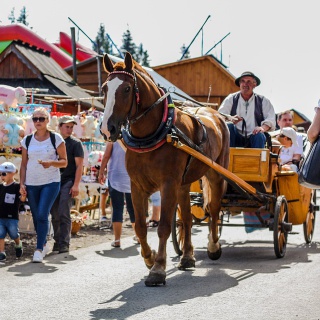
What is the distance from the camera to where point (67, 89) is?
31734 mm

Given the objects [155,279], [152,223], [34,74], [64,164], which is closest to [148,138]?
[155,279]

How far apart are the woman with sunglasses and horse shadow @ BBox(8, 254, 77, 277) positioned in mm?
190

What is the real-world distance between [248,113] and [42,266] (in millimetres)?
3637

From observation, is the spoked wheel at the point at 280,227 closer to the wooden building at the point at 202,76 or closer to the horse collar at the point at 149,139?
the horse collar at the point at 149,139

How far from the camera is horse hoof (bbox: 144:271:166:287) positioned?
7.95 metres

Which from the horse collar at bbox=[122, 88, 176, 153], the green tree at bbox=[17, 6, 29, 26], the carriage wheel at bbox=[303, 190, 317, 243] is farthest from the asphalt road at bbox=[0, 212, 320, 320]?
the green tree at bbox=[17, 6, 29, 26]

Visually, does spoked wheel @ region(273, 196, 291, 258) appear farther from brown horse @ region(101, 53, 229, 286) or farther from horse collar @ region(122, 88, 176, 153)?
horse collar @ region(122, 88, 176, 153)

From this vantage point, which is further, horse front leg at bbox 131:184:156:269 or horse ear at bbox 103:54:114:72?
horse front leg at bbox 131:184:156:269

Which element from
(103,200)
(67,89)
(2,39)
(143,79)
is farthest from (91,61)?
(143,79)

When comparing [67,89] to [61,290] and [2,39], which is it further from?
[61,290]

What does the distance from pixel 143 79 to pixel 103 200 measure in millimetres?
7891

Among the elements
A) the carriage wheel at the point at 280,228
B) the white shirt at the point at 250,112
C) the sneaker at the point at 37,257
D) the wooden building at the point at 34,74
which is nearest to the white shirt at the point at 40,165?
the sneaker at the point at 37,257

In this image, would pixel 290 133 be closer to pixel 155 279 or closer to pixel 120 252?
pixel 120 252

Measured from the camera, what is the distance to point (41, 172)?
1027cm
